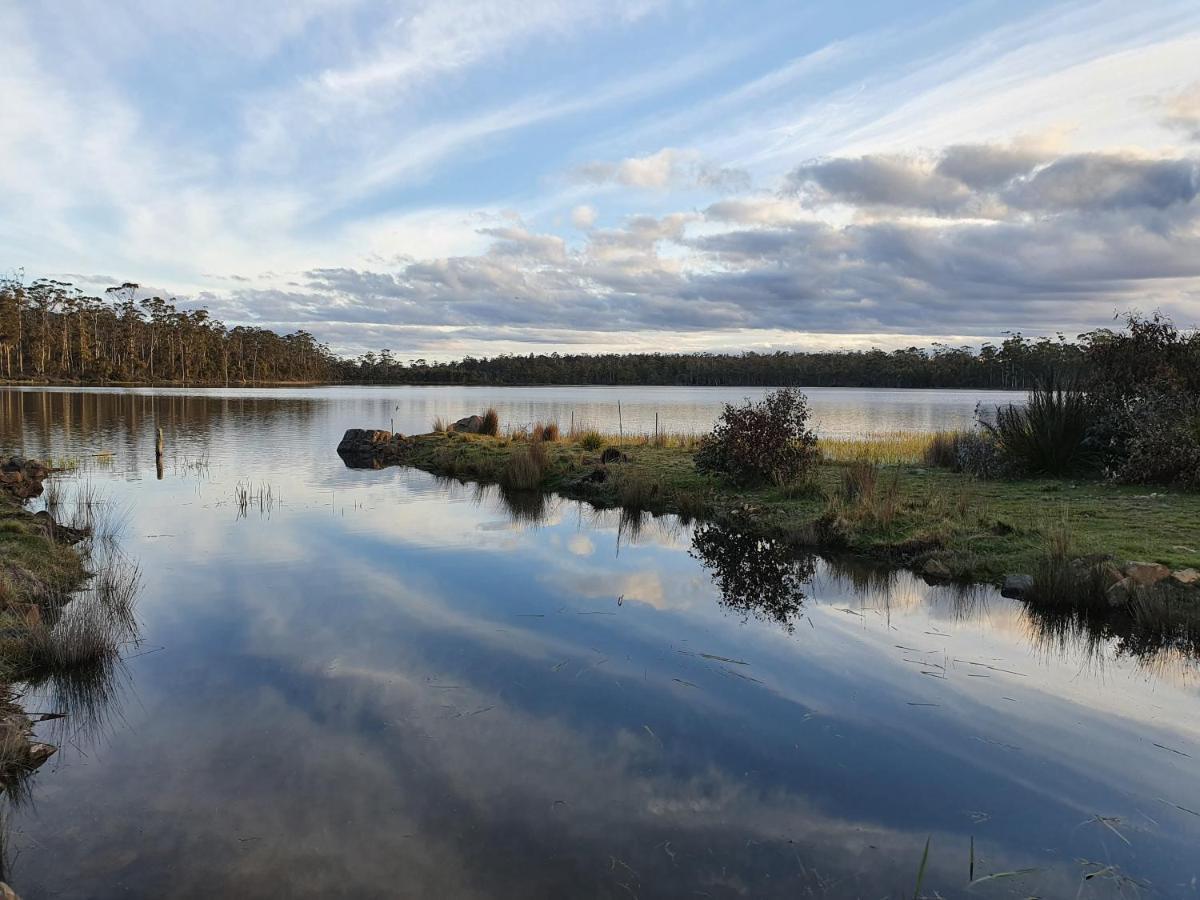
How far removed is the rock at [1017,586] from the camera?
1008 centimetres

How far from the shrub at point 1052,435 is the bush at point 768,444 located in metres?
4.58

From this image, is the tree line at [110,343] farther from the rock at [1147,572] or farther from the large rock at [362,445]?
the rock at [1147,572]

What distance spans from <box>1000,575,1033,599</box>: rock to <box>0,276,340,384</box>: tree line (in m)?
105

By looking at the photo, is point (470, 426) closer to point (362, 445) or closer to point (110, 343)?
point (362, 445)

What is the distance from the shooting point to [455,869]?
4.63 metres

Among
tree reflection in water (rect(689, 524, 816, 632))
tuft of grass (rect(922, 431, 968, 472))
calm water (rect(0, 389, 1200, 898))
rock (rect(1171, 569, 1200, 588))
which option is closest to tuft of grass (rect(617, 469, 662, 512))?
tree reflection in water (rect(689, 524, 816, 632))

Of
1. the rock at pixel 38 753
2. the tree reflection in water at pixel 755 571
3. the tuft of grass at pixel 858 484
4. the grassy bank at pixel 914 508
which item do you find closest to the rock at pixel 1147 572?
the grassy bank at pixel 914 508

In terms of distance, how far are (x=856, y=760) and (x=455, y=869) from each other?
321 centimetres

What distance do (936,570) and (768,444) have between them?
6.49 meters

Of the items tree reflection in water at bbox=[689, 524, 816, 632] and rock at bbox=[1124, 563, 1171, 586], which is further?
tree reflection in water at bbox=[689, 524, 816, 632]

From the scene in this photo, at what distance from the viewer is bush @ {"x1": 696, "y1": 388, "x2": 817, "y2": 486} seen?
1748cm

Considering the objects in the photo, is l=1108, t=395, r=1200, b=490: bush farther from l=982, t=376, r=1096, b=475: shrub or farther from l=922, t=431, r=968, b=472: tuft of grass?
l=922, t=431, r=968, b=472: tuft of grass

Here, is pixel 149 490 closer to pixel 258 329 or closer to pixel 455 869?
pixel 455 869

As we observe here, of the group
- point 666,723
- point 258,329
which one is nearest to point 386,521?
point 666,723
